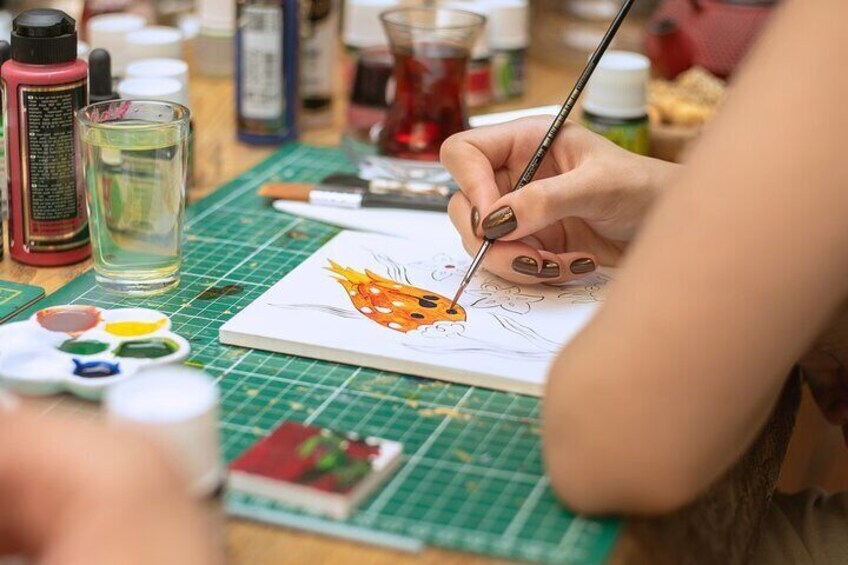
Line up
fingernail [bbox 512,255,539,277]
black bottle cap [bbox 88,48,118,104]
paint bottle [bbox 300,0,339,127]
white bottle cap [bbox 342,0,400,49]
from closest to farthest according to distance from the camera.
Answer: fingernail [bbox 512,255,539,277] → black bottle cap [bbox 88,48,118,104] → paint bottle [bbox 300,0,339,127] → white bottle cap [bbox 342,0,400,49]

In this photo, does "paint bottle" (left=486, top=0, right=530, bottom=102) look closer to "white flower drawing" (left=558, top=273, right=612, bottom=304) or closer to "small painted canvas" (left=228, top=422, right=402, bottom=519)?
"white flower drawing" (left=558, top=273, right=612, bottom=304)

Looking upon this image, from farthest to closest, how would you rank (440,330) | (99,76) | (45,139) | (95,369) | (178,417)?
1. (99,76)
2. (45,139)
3. (440,330)
4. (95,369)
5. (178,417)

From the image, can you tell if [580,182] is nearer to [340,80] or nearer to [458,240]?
[458,240]

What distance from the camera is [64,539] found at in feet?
2.23

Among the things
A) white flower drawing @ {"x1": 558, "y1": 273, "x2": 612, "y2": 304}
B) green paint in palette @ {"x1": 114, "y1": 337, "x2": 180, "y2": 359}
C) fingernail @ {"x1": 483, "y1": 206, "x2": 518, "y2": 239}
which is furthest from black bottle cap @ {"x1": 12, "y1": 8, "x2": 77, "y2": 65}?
white flower drawing @ {"x1": 558, "y1": 273, "x2": 612, "y2": 304}

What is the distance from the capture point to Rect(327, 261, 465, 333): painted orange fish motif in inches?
44.9

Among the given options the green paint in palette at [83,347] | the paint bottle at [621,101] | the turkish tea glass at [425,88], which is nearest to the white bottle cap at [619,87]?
the paint bottle at [621,101]

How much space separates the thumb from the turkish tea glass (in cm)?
43

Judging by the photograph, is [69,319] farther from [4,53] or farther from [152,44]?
[152,44]

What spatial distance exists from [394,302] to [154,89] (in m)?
0.44

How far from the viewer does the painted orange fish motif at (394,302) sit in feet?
3.75

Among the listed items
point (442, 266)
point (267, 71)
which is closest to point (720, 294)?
point (442, 266)

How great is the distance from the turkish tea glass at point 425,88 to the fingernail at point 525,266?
0.42 m

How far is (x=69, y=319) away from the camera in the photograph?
111 cm
